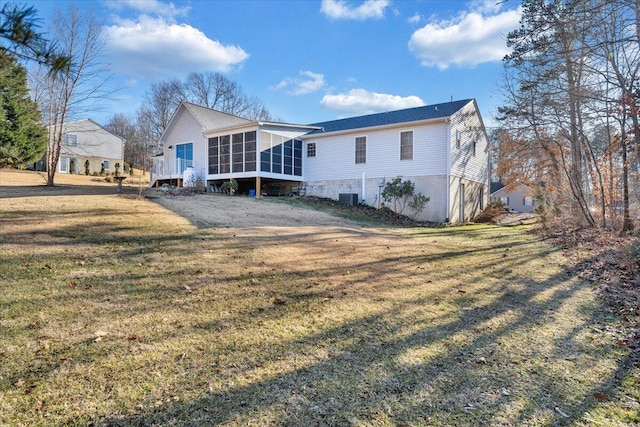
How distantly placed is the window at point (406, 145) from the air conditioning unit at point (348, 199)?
3153 millimetres

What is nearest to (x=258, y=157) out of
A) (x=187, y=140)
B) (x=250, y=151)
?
(x=250, y=151)

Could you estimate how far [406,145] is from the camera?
17.8m

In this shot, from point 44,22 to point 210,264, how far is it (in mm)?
3598

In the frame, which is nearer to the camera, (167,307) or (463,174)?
(167,307)

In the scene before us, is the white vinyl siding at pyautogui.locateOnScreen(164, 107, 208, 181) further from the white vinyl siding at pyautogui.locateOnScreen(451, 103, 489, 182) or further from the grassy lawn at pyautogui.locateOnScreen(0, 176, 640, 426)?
the grassy lawn at pyautogui.locateOnScreen(0, 176, 640, 426)

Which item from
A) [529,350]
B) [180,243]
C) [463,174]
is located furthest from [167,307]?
[463,174]

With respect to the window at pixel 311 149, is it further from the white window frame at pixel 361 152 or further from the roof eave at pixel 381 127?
the white window frame at pixel 361 152

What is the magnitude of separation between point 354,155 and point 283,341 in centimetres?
1636

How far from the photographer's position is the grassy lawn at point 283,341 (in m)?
2.52

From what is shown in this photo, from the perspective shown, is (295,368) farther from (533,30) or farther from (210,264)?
(533,30)

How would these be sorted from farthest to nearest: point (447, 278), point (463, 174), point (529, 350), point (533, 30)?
point (463, 174) < point (533, 30) < point (447, 278) < point (529, 350)

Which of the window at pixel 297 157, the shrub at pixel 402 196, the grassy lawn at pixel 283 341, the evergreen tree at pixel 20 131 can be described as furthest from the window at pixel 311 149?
the evergreen tree at pixel 20 131

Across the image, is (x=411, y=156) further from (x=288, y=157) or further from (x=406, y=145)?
(x=288, y=157)

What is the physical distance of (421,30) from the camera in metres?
15.4
